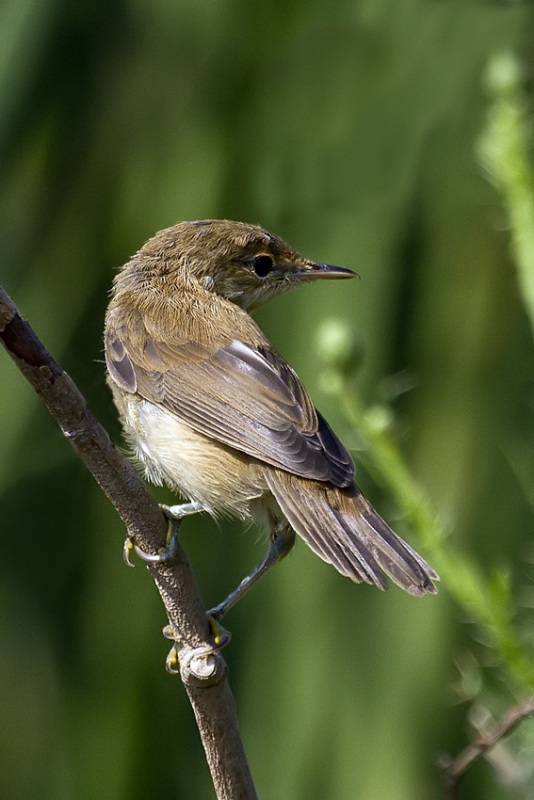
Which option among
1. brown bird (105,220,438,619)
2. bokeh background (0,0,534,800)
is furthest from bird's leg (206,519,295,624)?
bokeh background (0,0,534,800)

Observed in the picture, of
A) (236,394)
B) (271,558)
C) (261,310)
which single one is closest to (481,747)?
(271,558)

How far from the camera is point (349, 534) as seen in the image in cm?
255

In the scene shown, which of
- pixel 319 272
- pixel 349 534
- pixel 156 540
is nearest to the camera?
pixel 156 540

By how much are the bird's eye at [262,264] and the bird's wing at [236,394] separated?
490 mm

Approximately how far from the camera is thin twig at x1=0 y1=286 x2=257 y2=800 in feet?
6.27

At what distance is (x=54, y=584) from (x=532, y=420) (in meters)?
1.59

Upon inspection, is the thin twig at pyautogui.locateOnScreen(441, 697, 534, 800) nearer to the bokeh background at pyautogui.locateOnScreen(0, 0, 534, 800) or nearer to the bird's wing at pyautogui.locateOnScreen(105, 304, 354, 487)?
the bird's wing at pyautogui.locateOnScreen(105, 304, 354, 487)

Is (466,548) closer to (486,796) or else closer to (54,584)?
(486,796)

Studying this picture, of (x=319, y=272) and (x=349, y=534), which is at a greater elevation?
(x=319, y=272)

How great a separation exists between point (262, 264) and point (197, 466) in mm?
881

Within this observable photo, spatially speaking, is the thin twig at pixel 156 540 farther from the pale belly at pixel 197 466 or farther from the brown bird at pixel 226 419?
the pale belly at pixel 197 466

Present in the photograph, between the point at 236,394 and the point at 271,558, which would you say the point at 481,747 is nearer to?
the point at 271,558

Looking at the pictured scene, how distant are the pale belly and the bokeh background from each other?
809 millimetres

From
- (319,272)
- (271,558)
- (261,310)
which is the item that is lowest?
(271,558)
